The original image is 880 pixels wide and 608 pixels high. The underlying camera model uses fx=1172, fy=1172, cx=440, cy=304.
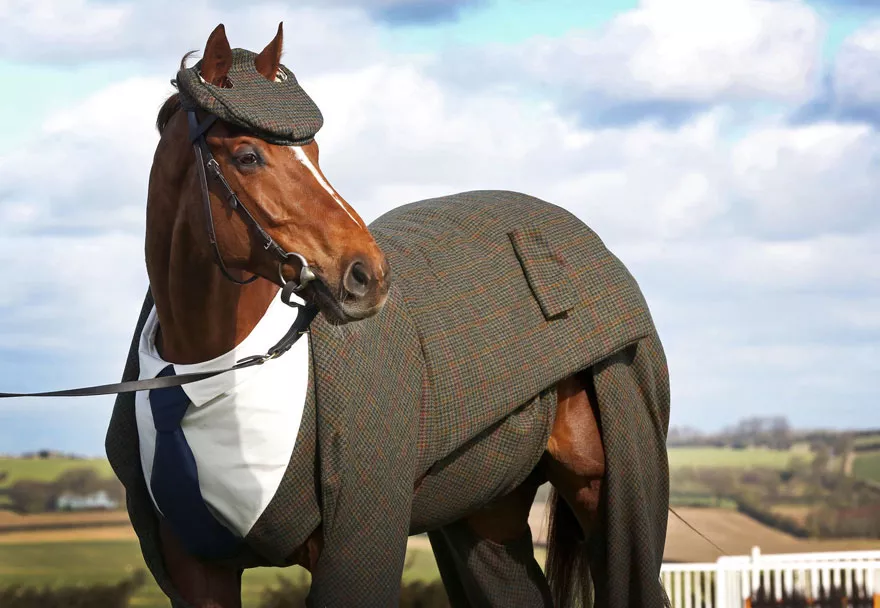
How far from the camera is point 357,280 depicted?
10.1 ft

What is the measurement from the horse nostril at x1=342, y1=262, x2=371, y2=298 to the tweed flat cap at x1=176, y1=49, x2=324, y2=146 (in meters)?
0.42

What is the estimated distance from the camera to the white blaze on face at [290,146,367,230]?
3.13 metres

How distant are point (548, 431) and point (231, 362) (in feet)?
4.82

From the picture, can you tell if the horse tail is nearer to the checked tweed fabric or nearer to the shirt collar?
the checked tweed fabric

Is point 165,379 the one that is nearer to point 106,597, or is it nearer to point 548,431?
point 548,431

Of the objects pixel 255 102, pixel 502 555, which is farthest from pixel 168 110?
pixel 502 555

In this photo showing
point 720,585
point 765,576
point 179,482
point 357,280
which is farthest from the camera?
point 765,576

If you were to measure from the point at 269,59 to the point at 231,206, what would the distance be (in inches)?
19.7

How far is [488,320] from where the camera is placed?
4250 mm

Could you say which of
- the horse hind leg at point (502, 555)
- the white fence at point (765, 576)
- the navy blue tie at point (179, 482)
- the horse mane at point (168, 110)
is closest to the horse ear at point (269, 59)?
the horse mane at point (168, 110)

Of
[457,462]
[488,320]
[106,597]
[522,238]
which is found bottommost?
[106,597]

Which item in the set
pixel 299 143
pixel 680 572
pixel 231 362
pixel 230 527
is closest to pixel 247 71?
pixel 299 143

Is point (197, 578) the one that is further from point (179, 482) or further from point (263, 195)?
point (263, 195)

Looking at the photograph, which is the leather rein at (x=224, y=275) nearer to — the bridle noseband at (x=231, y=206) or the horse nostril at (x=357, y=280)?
the bridle noseband at (x=231, y=206)
